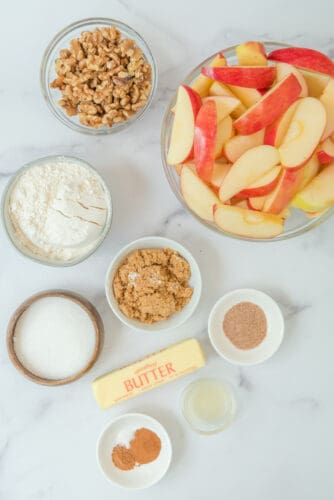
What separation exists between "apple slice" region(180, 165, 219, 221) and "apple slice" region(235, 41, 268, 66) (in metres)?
0.21

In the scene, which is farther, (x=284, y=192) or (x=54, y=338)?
(x=54, y=338)

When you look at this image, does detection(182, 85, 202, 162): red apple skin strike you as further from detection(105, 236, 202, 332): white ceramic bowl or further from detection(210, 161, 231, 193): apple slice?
detection(105, 236, 202, 332): white ceramic bowl

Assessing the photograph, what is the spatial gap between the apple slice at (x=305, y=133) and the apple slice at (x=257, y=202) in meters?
0.08

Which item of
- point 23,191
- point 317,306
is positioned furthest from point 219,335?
point 23,191

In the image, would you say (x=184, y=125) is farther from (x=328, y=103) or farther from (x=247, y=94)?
(x=328, y=103)

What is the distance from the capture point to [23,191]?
120 cm

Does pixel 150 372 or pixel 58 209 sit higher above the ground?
pixel 58 209

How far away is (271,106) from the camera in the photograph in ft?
3.41

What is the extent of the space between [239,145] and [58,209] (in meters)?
0.36

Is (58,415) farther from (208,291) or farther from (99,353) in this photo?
(208,291)

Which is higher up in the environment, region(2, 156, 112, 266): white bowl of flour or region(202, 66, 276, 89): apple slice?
region(202, 66, 276, 89): apple slice

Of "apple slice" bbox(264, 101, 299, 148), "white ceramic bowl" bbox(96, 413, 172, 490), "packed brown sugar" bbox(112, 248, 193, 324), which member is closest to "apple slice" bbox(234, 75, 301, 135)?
"apple slice" bbox(264, 101, 299, 148)

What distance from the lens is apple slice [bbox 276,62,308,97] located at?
1.05 meters

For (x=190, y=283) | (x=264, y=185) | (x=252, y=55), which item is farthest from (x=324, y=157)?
(x=190, y=283)
